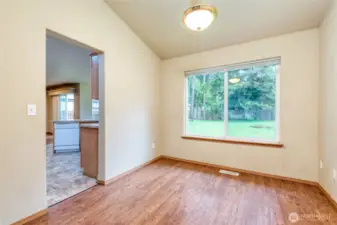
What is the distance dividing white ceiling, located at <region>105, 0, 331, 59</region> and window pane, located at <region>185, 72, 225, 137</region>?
2.23 ft

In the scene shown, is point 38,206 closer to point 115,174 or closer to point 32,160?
point 32,160

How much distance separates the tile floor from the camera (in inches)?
94.9

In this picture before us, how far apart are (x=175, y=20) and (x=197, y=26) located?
1.12 meters

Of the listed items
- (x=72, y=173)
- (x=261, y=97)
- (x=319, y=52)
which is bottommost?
(x=72, y=173)

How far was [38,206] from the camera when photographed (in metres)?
1.95

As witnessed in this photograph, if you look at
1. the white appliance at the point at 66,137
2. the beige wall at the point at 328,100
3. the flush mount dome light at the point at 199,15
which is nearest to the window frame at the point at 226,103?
the beige wall at the point at 328,100

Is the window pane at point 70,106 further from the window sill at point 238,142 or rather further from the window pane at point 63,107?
the window sill at point 238,142

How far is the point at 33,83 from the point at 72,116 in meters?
6.69

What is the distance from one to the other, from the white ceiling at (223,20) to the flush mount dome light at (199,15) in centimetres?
82

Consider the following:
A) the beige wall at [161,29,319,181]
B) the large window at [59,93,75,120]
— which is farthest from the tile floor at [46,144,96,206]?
the large window at [59,93,75,120]

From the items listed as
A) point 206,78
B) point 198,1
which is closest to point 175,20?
point 198,1

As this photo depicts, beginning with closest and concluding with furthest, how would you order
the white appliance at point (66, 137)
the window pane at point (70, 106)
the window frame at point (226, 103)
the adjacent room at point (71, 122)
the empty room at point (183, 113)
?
1. the empty room at point (183, 113)
2. the adjacent room at point (71, 122)
3. the window frame at point (226, 103)
4. the white appliance at point (66, 137)
5. the window pane at point (70, 106)

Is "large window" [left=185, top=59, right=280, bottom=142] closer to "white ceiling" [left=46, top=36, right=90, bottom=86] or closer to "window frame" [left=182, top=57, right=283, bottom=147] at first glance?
"window frame" [left=182, top=57, right=283, bottom=147]

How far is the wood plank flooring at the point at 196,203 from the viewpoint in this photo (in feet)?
6.13
